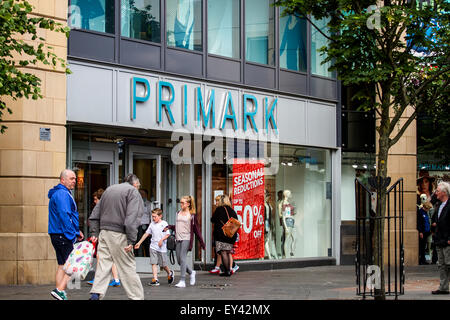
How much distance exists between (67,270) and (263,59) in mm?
10175

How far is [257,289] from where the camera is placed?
14352 millimetres

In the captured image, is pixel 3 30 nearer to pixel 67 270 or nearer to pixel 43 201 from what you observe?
pixel 67 270

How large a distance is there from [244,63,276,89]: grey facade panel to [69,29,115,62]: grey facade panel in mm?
4153

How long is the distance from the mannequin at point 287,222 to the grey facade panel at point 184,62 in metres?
4.53

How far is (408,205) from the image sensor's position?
69.9 feet

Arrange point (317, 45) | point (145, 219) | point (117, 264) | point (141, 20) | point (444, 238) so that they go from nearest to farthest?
point (117, 264)
point (444, 238)
point (141, 20)
point (145, 219)
point (317, 45)

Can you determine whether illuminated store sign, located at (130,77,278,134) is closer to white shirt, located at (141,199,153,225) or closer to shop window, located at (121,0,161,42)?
shop window, located at (121,0,161,42)

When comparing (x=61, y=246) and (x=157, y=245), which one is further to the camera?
(x=157, y=245)

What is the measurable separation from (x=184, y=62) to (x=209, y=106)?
120cm

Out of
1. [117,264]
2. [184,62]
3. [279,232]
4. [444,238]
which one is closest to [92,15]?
[184,62]

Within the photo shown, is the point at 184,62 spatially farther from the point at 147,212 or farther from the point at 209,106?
the point at 147,212

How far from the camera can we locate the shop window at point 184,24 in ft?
57.4

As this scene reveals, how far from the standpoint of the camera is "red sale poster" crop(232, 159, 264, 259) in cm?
1914
